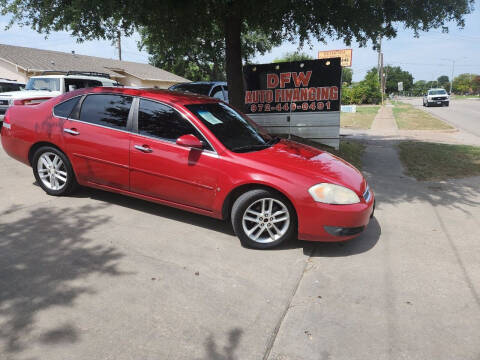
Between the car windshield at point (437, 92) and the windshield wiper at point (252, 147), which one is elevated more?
the car windshield at point (437, 92)

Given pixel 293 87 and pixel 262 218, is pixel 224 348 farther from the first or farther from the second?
pixel 293 87

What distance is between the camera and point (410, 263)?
13.0ft

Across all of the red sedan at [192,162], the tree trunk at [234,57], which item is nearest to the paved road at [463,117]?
the tree trunk at [234,57]

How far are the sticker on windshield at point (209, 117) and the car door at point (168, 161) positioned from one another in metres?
0.26

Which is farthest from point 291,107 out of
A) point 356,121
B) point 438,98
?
point 438,98

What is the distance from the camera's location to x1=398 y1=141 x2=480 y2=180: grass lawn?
8148 millimetres

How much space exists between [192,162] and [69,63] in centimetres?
3188

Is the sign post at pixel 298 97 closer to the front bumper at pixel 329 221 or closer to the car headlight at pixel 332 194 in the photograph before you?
the car headlight at pixel 332 194

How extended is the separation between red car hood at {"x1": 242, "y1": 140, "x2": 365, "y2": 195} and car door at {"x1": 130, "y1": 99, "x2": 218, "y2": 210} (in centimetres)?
54

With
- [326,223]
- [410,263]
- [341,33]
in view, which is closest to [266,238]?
[326,223]

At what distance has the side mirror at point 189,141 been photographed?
4.16 metres

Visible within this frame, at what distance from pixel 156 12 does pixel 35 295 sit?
21.8 feet

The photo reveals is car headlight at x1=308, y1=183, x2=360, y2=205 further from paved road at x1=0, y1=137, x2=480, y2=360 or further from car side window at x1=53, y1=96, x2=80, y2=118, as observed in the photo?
car side window at x1=53, y1=96, x2=80, y2=118

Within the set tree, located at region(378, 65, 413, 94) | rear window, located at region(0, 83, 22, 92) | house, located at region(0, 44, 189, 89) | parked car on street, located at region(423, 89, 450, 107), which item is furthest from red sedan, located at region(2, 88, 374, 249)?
tree, located at region(378, 65, 413, 94)
